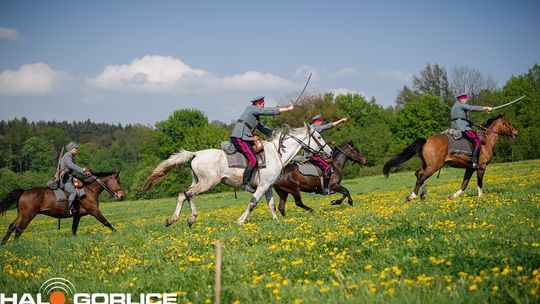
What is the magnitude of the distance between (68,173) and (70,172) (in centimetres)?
14

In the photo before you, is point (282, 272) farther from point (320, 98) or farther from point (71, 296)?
point (320, 98)

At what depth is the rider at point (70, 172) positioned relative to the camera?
16.1 metres

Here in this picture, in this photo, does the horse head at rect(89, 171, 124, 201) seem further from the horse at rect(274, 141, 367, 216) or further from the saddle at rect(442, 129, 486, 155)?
the saddle at rect(442, 129, 486, 155)

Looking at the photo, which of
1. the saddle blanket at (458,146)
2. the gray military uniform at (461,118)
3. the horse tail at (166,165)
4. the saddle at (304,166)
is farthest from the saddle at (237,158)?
the gray military uniform at (461,118)

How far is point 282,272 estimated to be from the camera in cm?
699

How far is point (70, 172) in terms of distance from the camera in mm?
16828

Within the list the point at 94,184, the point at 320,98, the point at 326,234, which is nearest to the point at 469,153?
the point at 326,234

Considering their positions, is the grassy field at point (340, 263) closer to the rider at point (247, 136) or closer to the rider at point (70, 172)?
the rider at point (247, 136)

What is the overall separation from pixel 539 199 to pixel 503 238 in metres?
5.06

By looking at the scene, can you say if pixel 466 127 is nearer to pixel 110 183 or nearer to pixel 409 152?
pixel 409 152

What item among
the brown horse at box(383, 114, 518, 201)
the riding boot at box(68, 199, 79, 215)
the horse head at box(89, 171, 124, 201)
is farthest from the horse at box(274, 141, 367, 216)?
the riding boot at box(68, 199, 79, 215)

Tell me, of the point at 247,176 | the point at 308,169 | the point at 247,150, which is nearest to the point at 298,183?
the point at 308,169

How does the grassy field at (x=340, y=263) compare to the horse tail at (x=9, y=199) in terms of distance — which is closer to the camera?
the grassy field at (x=340, y=263)

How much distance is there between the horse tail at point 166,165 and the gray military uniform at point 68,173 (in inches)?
119
